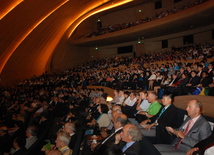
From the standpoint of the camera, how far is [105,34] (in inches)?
770

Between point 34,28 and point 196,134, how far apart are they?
58.1 ft

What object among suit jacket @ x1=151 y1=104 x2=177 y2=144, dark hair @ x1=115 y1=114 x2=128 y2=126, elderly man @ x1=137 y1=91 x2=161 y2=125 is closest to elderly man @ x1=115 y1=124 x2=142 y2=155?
dark hair @ x1=115 y1=114 x2=128 y2=126

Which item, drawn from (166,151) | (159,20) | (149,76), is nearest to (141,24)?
(159,20)

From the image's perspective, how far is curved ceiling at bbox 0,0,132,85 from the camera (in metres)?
15.1

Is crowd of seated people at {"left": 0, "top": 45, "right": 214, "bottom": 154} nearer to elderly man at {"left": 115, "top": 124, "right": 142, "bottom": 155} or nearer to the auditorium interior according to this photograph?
the auditorium interior

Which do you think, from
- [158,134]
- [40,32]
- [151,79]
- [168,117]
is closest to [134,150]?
[158,134]

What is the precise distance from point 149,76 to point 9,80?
13.7 metres

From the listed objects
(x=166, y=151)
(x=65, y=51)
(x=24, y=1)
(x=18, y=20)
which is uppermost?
(x=24, y=1)

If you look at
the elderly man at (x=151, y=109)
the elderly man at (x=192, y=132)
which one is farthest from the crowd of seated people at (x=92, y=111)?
the elderly man at (x=192, y=132)

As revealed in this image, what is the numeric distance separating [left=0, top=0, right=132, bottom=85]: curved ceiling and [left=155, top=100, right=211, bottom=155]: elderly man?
14301 millimetres

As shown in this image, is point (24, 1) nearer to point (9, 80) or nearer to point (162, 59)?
point (9, 80)

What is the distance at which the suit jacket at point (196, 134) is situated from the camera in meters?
2.61

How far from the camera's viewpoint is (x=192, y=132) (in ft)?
9.00

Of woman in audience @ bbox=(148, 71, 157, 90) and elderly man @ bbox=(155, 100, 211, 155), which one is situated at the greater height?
woman in audience @ bbox=(148, 71, 157, 90)
